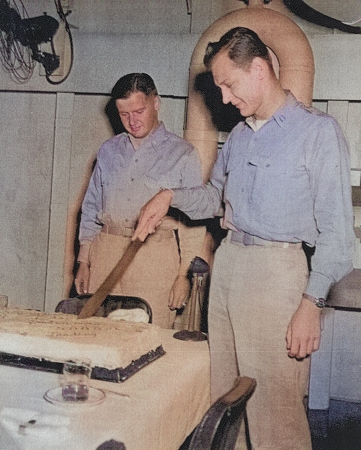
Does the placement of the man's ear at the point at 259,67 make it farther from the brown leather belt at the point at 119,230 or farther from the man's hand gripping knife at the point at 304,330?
the brown leather belt at the point at 119,230

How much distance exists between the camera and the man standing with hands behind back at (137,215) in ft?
11.0

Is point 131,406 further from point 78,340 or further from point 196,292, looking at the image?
point 196,292

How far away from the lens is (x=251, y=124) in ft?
7.54

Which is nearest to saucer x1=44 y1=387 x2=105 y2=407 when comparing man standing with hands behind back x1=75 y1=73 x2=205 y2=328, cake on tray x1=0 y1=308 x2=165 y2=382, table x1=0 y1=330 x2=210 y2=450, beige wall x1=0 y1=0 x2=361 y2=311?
table x1=0 y1=330 x2=210 y2=450

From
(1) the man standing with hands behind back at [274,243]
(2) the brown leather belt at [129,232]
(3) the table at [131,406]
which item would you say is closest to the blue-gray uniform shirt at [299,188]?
(1) the man standing with hands behind back at [274,243]

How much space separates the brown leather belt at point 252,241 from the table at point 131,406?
1.63ft

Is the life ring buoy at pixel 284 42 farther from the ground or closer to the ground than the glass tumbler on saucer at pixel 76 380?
farther from the ground

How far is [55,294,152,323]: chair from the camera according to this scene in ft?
8.27

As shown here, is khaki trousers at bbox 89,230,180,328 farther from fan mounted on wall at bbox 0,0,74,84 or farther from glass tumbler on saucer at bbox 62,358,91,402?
fan mounted on wall at bbox 0,0,74,84

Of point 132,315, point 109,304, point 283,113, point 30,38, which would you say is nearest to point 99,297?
point 132,315

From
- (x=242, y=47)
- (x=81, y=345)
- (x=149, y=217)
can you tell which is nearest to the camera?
(x=81, y=345)

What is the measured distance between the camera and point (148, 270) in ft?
11.1

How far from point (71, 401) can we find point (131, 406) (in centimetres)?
15

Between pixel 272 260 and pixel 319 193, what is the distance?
0.96ft
